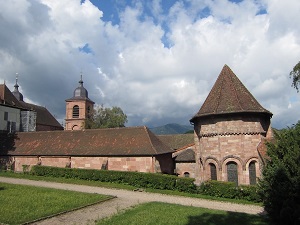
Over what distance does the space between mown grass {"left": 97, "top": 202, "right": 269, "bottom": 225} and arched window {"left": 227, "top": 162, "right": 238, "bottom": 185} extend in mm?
9079

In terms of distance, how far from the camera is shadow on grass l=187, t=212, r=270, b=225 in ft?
41.1

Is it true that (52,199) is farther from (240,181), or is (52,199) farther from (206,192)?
(240,181)

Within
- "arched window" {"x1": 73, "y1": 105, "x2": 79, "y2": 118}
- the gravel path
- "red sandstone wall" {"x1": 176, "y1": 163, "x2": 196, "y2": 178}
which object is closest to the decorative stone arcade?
the gravel path

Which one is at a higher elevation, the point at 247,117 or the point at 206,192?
the point at 247,117

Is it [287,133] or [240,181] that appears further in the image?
[240,181]

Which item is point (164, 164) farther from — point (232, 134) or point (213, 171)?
point (232, 134)

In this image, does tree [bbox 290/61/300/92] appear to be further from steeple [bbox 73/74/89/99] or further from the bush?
steeple [bbox 73/74/89/99]

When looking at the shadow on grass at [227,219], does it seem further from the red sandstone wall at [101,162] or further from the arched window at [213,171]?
the red sandstone wall at [101,162]

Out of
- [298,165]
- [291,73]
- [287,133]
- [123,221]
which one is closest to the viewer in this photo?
[298,165]

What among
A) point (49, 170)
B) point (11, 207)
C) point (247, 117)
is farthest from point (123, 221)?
point (49, 170)

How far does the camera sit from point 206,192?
71.1ft

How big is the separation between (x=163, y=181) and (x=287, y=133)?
45.2ft

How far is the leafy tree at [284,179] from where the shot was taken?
406 inches

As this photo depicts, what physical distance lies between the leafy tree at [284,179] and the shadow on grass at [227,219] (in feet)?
4.98
